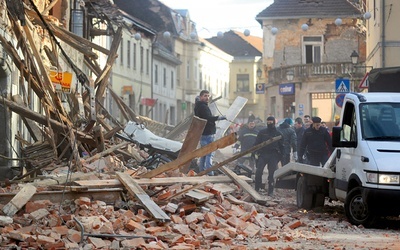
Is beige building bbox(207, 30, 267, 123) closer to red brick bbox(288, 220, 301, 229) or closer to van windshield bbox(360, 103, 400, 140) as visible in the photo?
van windshield bbox(360, 103, 400, 140)

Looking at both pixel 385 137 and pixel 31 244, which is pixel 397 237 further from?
pixel 31 244

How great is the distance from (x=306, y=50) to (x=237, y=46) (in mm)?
65421

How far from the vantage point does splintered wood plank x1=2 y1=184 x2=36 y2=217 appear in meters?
14.4

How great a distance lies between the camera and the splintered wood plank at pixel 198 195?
16312mm

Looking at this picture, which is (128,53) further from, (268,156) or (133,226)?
(133,226)

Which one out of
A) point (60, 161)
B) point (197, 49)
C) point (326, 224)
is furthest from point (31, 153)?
point (197, 49)

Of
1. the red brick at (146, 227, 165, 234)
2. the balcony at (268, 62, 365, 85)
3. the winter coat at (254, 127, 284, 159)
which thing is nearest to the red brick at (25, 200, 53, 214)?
the red brick at (146, 227, 165, 234)

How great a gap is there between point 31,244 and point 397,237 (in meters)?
5.11

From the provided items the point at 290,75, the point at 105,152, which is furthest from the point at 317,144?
the point at 290,75

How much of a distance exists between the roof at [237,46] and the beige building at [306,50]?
61.3 meters

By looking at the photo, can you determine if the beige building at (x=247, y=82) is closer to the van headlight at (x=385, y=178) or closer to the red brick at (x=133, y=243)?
the van headlight at (x=385, y=178)

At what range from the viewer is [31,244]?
1261 cm

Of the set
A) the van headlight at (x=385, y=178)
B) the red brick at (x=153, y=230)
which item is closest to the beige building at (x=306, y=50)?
the van headlight at (x=385, y=178)

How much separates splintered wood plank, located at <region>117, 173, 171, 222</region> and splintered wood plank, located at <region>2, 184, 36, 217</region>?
1519 millimetres
